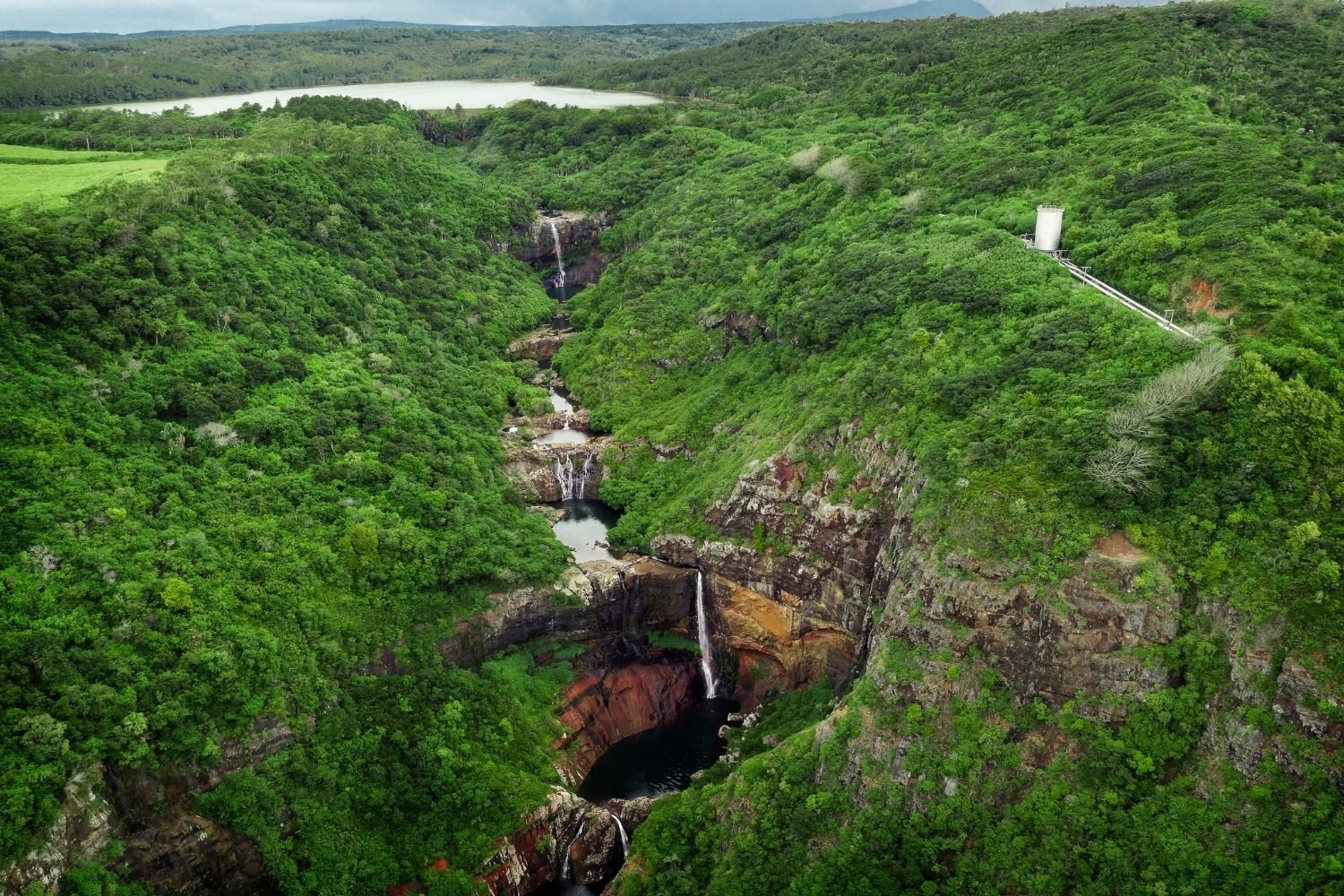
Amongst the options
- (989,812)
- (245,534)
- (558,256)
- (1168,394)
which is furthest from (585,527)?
(558,256)

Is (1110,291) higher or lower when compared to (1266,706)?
higher

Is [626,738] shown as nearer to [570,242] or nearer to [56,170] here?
[56,170]

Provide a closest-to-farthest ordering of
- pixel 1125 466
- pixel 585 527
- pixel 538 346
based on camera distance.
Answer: pixel 1125 466, pixel 585 527, pixel 538 346

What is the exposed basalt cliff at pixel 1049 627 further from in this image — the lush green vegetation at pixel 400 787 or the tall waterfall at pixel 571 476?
the tall waterfall at pixel 571 476

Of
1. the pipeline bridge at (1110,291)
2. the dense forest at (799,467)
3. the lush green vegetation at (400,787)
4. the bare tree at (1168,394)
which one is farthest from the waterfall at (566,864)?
the pipeline bridge at (1110,291)

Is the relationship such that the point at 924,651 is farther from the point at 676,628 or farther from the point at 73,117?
the point at 73,117

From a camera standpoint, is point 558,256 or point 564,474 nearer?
point 564,474

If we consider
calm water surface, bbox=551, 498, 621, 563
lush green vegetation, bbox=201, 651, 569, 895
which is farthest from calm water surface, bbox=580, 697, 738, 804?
calm water surface, bbox=551, 498, 621, 563
